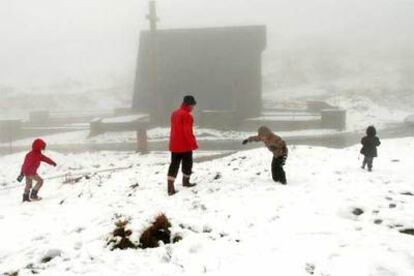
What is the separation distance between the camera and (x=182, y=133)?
9.47m

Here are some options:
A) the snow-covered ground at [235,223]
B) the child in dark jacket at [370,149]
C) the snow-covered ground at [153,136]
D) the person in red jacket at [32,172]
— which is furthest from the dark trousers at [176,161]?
the snow-covered ground at [153,136]

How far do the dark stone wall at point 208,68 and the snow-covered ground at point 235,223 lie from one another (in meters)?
23.4

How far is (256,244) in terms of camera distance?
6.25 m

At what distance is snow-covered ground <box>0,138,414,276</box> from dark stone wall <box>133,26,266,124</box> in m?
23.4

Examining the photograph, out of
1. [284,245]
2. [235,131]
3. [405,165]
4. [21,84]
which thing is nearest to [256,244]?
[284,245]

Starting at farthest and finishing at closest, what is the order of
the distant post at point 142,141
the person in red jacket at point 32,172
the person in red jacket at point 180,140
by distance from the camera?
the distant post at point 142,141 → the person in red jacket at point 32,172 → the person in red jacket at point 180,140

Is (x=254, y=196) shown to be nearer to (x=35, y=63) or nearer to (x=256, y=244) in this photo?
(x=256, y=244)

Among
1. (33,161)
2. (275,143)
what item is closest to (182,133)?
(275,143)

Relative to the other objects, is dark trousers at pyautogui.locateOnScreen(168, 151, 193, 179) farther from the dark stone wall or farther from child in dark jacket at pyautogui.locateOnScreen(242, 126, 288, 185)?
the dark stone wall

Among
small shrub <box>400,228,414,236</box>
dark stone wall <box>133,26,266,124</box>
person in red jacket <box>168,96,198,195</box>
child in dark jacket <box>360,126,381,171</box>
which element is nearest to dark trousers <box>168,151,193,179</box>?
person in red jacket <box>168,96,198,195</box>

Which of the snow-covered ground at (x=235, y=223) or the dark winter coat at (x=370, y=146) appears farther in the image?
the dark winter coat at (x=370, y=146)

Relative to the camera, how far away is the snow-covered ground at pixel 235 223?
18.7 ft

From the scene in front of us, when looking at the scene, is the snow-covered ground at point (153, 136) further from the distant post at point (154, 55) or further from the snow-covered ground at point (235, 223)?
the snow-covered ground at point (235, 223)

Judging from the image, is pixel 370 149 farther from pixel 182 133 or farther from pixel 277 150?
pixel 182 133
